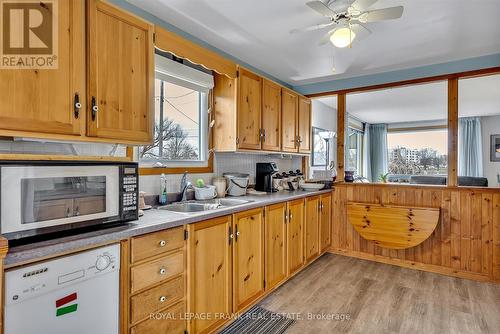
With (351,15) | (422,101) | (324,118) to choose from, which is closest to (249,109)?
(351,15)

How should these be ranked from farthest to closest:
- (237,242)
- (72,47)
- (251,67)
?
(251,67) < (237,242) < (72,47)

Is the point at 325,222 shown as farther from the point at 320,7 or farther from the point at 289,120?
the point at 320,7

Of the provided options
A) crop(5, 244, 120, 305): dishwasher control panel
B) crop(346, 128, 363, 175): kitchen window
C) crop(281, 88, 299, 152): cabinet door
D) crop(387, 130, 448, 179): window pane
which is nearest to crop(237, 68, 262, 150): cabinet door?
crop(281, 88, 299, 152): cabinet door

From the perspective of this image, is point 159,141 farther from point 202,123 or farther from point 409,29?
point 409,29

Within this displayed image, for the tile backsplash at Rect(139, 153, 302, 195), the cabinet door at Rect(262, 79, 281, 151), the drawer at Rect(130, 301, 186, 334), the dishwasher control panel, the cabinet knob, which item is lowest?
the drawer at Rect(130, 301, 186, 334)

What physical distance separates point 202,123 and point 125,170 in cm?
146

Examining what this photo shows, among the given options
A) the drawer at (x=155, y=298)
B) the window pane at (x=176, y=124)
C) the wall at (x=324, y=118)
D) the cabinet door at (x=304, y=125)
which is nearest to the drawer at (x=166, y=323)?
the drawer at (x=155, y=298)

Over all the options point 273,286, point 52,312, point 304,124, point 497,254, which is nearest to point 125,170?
point 52,312

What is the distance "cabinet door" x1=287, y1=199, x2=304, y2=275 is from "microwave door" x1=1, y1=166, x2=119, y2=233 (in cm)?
181

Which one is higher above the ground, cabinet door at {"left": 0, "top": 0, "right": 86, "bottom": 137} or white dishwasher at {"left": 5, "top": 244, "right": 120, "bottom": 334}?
cabinet door at {"left": 0, "top": 0, "right": 86, "bottom": 137}

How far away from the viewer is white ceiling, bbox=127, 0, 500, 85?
85.2 inches

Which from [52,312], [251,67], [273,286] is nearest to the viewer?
[52,312]

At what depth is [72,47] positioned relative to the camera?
1.43m

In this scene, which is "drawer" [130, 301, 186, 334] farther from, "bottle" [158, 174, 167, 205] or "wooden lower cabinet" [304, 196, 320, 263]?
"wooden lower cabinet" [304, 196, 320, 263]
